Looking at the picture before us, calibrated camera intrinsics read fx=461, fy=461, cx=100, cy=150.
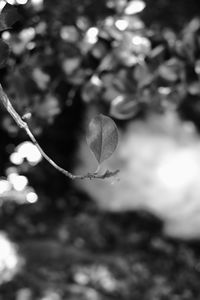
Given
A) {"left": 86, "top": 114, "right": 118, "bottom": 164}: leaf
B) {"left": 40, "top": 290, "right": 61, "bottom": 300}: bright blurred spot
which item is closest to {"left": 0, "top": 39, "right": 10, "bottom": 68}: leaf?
{"left": 86, "top": 114, "right": 118, "bottom": 164}: leaf

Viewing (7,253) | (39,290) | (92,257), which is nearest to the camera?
(39,290)

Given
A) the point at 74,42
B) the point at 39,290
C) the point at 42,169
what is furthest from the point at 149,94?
the point at 42,169

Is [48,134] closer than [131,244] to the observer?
No

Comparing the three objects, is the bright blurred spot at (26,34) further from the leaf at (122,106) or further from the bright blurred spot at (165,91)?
the bright blurred spot at (165,91)

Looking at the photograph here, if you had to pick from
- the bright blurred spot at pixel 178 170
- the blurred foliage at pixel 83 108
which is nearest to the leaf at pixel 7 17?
the blurred foliage at pixel 83 108

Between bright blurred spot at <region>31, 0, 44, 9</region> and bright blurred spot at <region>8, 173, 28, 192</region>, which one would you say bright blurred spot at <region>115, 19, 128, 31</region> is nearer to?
bright blurred spot at <region>31, 0, 44, 9</region>

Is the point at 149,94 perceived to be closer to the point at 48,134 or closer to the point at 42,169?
the point at 42,169

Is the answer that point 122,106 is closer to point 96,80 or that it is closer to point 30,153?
point 96,80
